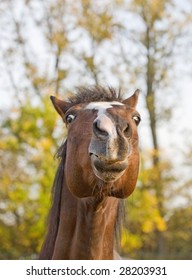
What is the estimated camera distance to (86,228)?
12.6ft

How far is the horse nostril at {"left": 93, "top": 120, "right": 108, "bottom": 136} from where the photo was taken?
3.18 meters

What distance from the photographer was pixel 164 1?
2039 cm

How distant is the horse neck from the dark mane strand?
2.67ft

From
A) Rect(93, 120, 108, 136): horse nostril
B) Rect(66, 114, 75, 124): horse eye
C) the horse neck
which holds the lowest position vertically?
the horse neck

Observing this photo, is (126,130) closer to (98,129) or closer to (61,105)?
(98,129)

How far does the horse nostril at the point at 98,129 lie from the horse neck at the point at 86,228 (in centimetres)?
72

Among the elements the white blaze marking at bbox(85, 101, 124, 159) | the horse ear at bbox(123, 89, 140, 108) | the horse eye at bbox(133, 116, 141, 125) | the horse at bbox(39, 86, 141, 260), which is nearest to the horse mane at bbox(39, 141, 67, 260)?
the horse at bbox(39, 86, 141, 260)

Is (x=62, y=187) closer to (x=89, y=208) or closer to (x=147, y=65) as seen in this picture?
(x=89, y=208)

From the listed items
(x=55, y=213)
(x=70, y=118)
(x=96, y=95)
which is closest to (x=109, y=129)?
(x=70, y=118)

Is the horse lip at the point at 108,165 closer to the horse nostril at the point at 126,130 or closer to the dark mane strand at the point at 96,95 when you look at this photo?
the horse nostril at the point at 126,130

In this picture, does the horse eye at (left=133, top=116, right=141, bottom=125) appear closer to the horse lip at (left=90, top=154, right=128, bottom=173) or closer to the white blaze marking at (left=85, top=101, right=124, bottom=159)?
the white blaze marking at (left=85, top=101, right=124, bottom=159)

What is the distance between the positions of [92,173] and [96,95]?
34.7 inches

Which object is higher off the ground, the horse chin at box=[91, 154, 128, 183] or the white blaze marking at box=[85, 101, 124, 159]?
the white blaze marking at box=[85, 101, 124, 159]
